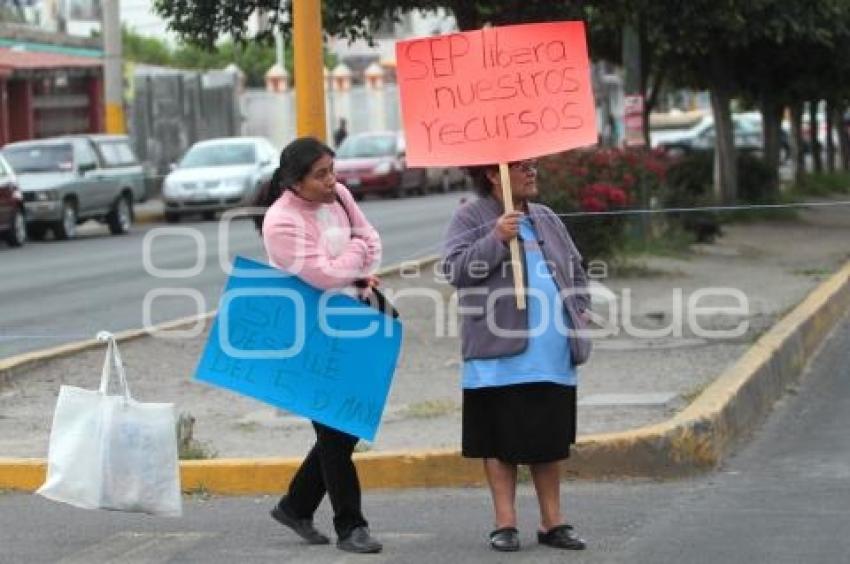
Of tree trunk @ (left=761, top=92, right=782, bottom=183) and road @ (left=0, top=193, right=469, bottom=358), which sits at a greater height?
tree trunk @ (left=761, top=92, right=782, bottom=183)

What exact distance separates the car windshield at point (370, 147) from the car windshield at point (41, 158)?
39.0 ft

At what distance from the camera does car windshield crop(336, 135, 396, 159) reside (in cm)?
4069

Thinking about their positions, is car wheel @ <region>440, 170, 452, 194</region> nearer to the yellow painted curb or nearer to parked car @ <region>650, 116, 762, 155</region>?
parked car @ <region>650, 116, 762, 155</region>

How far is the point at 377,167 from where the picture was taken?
131 feet

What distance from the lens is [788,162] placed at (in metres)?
59.5

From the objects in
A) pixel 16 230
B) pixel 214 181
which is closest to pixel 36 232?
pixel 16 230

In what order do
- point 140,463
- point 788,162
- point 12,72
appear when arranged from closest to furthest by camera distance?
1. point 140,463
2. point 12,72
3. point 788,162

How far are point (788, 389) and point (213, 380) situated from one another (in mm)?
5746

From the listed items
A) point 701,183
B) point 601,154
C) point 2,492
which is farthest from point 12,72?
point 2,492

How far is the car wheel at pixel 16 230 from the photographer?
26.3 metres

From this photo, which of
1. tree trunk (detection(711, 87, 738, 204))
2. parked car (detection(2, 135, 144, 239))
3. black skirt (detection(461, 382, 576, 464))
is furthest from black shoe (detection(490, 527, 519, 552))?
parked car (detection(2, 135, 144, 239))

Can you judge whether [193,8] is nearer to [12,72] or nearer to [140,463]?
[140,463]

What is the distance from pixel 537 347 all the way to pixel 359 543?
106cm

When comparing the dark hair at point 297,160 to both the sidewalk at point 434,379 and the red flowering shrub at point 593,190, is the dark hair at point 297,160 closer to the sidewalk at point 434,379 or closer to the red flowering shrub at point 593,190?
the sidewalk at point 434,379
